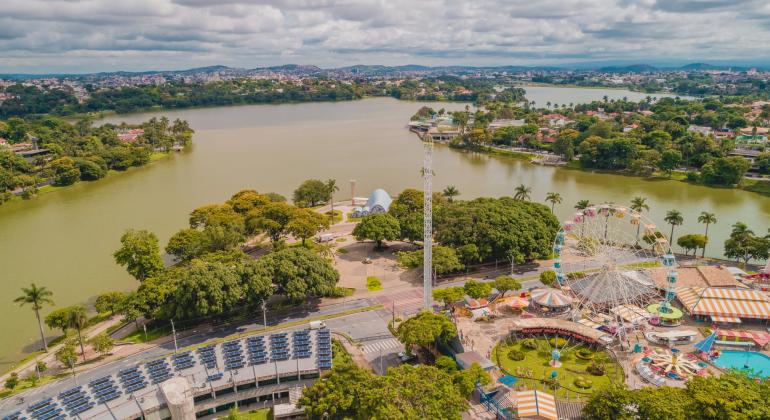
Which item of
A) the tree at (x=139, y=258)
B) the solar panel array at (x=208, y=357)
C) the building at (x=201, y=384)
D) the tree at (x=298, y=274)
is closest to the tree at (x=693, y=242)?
the tree at (x=298, y=274)

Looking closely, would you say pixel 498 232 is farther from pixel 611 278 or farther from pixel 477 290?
pixel 611 278

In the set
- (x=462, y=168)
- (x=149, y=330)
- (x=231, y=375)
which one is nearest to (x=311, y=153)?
(x=462, y=168)

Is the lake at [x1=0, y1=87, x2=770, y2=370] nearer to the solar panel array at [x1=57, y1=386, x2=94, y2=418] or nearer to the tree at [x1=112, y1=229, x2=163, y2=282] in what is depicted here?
the tree at [x1=112, y1=229, x2=163, y2=282]

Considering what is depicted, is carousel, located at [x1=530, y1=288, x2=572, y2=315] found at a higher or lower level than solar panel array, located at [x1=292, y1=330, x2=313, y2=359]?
lower

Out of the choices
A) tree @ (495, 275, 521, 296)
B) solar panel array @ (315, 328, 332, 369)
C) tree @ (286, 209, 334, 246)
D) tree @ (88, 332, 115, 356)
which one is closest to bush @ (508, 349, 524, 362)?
tree @ (495, 275, 521, 296)

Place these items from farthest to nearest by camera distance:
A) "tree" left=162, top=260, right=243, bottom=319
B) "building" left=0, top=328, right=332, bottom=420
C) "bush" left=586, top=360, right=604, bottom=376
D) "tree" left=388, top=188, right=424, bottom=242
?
"tree" left=388, top=188, right=424, bottom=242
"tree" left=162, top=260, right=243, bottom=319
"bush" left=586, top=360, right=604, bottom=376
"building" left=0, top=328, right=332, bottom=420

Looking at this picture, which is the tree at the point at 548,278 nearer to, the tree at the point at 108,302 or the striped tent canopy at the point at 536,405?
the striped tent canopy at the point at 536,405
